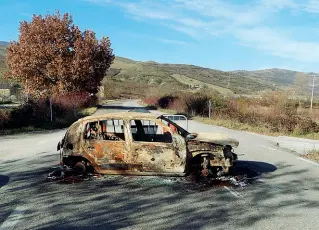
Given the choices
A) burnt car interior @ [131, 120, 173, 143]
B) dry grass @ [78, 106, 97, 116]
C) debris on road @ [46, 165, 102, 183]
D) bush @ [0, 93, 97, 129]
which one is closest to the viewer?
debris on road @ [46, 165, 102, 183]

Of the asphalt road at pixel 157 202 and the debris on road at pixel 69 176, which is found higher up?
the debris on road at pixel 69 176

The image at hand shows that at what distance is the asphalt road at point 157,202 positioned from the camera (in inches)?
225

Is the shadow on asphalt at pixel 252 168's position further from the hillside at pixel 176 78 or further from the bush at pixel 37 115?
the hillside at pixel 176 78

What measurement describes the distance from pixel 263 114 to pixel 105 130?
62.3 ft

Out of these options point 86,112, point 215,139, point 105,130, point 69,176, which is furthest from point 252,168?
point 86,112

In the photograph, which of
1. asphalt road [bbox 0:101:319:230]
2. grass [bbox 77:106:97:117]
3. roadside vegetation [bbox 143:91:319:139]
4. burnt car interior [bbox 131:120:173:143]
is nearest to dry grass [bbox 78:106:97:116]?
grass [bbox 77:106:97:117]

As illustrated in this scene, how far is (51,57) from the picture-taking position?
32.3m

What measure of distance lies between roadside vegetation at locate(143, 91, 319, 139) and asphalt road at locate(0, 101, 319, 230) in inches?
496

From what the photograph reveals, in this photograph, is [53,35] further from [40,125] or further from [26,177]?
[26,177]

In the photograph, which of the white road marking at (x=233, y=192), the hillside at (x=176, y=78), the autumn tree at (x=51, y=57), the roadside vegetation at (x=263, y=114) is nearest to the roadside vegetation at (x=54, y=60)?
the autumn tree at (x=51, y=57)

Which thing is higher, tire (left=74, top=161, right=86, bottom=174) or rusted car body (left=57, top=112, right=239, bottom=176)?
rusted car body (left=57, top=112, right=239, bottom=176)

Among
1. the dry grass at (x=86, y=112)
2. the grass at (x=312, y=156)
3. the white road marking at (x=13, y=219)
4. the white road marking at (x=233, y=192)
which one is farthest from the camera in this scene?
the dry grass at (x=86, y=112)

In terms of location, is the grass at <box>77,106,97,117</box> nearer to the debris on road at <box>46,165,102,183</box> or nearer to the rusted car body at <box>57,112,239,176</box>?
the debris on road at <box>46,165,102,183</box>

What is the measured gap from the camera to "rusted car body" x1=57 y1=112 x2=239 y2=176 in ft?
27.8
